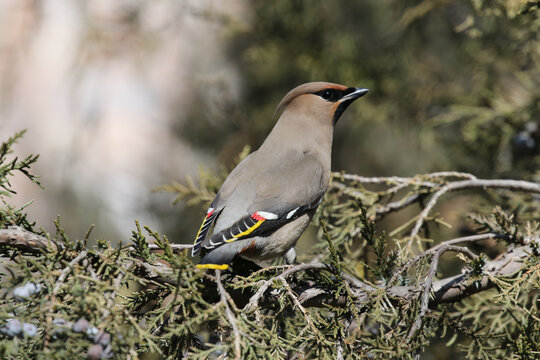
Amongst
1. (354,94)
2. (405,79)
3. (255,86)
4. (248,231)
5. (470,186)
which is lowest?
(470,186)

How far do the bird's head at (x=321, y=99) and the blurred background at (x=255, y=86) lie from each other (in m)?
0.81

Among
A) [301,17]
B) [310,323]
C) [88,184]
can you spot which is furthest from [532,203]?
[88,184]

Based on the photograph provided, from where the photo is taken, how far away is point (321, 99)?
3619 millimetres

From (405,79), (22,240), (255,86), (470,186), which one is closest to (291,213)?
(470,186)

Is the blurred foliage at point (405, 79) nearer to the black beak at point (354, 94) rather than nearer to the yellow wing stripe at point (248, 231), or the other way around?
the black beak at point (354, 94)

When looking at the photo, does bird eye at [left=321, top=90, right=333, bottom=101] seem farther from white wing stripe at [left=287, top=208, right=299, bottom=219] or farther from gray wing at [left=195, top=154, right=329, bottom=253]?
white wing stripe at [left=287, top=208, right=299, bottom=219]

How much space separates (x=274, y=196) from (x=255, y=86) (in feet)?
10.9

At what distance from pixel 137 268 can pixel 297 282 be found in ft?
2.21

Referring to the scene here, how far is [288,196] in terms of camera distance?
299 cm

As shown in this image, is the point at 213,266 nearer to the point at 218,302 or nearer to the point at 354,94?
the point at 218,302

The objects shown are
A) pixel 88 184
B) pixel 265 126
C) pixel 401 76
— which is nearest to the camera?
pixel 401 76

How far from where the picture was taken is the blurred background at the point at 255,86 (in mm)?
4035

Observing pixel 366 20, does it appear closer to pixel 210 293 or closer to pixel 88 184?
pixel 88 184

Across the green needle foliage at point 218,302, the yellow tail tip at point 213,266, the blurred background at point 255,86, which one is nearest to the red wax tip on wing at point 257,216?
the green needle foliage at point 218,302
